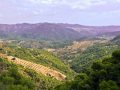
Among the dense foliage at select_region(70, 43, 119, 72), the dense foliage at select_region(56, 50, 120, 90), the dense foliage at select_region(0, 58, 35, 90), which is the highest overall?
the dense foliage at select_region(56, 50, 120, 90)

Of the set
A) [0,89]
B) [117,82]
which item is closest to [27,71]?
[0,89]

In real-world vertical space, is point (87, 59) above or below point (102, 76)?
below

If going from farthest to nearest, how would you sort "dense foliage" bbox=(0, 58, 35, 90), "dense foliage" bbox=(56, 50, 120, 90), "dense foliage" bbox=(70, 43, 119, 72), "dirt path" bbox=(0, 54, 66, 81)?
"dense foliage" bbox=(70, 43, 119, 72) < "dirt path" bbox=(0, 54, 66, 81) < "dense foliage" bbox=(0, 58, 35, 90) < "dense foliage" bbox=(56, 50, 120, 90)

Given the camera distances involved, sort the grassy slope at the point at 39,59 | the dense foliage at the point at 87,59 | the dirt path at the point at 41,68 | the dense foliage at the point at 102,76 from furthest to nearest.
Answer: the dense foliage at the point at 87,59
the grassy slope at the point at 39,59
the dirt path at the point at 41,68
the dense foliage at the point at 102,76

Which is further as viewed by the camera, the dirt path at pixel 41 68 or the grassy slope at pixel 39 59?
the grassy slope at pixel 39 59

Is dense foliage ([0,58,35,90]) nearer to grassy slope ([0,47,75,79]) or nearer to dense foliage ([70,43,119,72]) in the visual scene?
dense foliage ([70,43,119,72])

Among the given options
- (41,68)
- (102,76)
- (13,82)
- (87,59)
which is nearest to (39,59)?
(41,68)

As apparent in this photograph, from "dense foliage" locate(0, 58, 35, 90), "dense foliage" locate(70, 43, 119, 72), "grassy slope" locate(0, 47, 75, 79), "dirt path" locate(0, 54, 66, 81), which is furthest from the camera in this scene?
"dense foliage" locate(70, 43, 119, 72)

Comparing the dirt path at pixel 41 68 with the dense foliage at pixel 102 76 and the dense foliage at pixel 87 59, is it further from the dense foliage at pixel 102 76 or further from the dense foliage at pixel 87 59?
the dense foliage at pixel 102 76

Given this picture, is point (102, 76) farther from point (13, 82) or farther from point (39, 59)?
point (39, 59)

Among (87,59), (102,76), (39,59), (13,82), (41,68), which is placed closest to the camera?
(102,76)

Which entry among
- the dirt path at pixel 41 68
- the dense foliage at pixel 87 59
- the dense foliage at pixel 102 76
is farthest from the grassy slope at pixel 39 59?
the dense foliage at pixel 102 76

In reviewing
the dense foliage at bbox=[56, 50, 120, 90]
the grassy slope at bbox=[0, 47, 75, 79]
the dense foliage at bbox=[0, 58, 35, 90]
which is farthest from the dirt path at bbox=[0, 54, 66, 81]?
the dense foliage at bbox=[56, 50, 120, 90]
